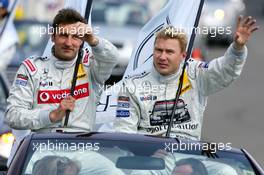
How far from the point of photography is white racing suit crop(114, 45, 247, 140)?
10492 mm

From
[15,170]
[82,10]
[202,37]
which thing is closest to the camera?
[15,170]

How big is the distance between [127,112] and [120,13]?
18.5 metres

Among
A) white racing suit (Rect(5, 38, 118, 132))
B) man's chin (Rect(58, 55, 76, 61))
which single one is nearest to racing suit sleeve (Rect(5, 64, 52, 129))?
white racing suit (Rect(5, 38, 118, 132))

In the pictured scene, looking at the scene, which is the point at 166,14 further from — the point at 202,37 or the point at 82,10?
the point at 202,37

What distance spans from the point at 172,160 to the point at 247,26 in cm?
177

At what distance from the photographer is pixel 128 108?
10.5 meters

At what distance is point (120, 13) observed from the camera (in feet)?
94.6

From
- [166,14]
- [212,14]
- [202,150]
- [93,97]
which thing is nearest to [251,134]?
[166,14]

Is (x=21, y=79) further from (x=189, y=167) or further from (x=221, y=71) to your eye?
(x=189, y=167)

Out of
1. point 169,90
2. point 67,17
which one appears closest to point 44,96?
point 67,17

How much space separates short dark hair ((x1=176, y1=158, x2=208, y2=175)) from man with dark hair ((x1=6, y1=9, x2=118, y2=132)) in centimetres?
177

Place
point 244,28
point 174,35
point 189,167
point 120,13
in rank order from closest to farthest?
point 189,167, point 244,28, point 174,35, point 120,13

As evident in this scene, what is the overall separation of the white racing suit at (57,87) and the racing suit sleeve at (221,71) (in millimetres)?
754

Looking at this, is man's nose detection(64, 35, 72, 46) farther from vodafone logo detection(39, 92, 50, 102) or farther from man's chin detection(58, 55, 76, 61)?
vodafone logo detection(39, 92, 50, 102)
